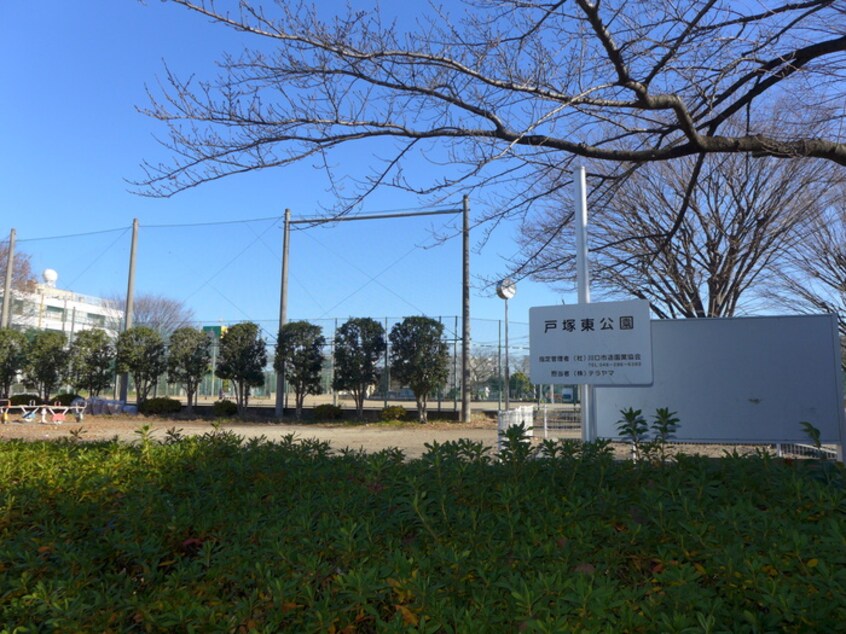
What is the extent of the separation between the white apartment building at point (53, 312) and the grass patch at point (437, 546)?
29.4 m

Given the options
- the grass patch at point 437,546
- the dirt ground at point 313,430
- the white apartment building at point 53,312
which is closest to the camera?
the grass patch at point 437,546

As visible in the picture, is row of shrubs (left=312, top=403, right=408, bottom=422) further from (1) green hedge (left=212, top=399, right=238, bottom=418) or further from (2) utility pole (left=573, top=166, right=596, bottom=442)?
(2) utility pole (left=573, top=166, right=596, bottom=442)

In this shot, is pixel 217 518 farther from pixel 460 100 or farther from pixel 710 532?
pixel 460 100

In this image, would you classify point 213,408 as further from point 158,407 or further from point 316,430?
point 316,430

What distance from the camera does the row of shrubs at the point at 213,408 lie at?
21391mm

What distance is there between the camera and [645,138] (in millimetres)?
7551

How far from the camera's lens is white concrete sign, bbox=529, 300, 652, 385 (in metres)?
6.57

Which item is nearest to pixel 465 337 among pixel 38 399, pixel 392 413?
pixel 392 413

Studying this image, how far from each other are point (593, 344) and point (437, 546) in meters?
5.05

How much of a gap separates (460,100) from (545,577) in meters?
4.92

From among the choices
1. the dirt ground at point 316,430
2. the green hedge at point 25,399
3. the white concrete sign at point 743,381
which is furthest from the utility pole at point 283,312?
the white concrete sign at point 743,381

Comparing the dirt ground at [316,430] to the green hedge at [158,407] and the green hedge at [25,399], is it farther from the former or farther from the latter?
the green hedge at [25,399]

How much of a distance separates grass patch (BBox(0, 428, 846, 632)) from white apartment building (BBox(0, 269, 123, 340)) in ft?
96.3

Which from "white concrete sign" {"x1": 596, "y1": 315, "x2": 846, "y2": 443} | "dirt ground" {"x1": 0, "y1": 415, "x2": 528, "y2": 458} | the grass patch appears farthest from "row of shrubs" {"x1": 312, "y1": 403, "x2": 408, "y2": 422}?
the grass patch
